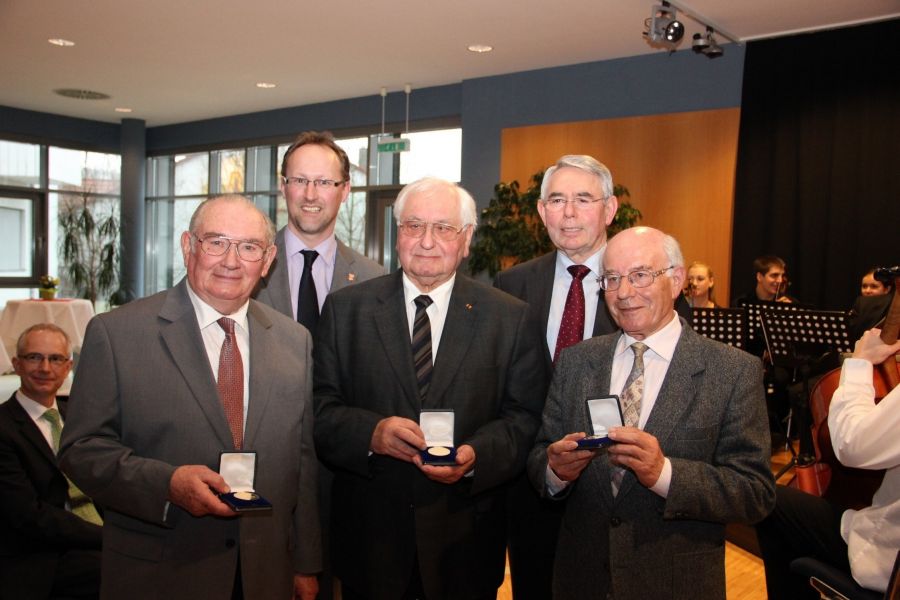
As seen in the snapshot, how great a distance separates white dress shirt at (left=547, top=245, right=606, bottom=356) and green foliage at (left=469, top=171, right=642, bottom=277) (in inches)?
225

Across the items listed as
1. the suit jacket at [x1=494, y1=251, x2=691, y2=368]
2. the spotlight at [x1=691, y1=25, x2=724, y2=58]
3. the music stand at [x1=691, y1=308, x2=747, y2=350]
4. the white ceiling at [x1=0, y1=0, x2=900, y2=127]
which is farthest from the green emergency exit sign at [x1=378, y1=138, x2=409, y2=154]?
the suit jacket at [x1=494, y1=251, x2=691, y2=368]

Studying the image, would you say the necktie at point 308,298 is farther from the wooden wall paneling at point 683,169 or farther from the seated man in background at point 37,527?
the wooden wall paneling at point 683,169

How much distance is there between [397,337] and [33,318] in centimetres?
857

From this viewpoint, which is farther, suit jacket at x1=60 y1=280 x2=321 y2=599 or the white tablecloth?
the white tablecloth

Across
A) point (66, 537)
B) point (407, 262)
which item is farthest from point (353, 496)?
point (66, 537)

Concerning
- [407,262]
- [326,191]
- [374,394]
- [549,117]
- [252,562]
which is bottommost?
[252,562]

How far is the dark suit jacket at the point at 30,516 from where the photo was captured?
3.00m

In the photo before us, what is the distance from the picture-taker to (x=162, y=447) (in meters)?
1.98

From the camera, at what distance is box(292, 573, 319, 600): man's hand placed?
90.2 inches

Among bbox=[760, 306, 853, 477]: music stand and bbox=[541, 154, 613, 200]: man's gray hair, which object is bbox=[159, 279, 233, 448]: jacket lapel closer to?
bbox=[541, 154, 613, 200]: man's gray hair

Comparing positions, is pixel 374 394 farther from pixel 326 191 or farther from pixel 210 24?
pixel 210 24

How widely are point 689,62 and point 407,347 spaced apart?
7.05m

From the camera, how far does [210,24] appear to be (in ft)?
25.6

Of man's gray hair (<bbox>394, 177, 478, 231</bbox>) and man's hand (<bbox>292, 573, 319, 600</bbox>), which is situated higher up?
man's gray hair (<bbox>394, 177, 478, 231</bbox>)
